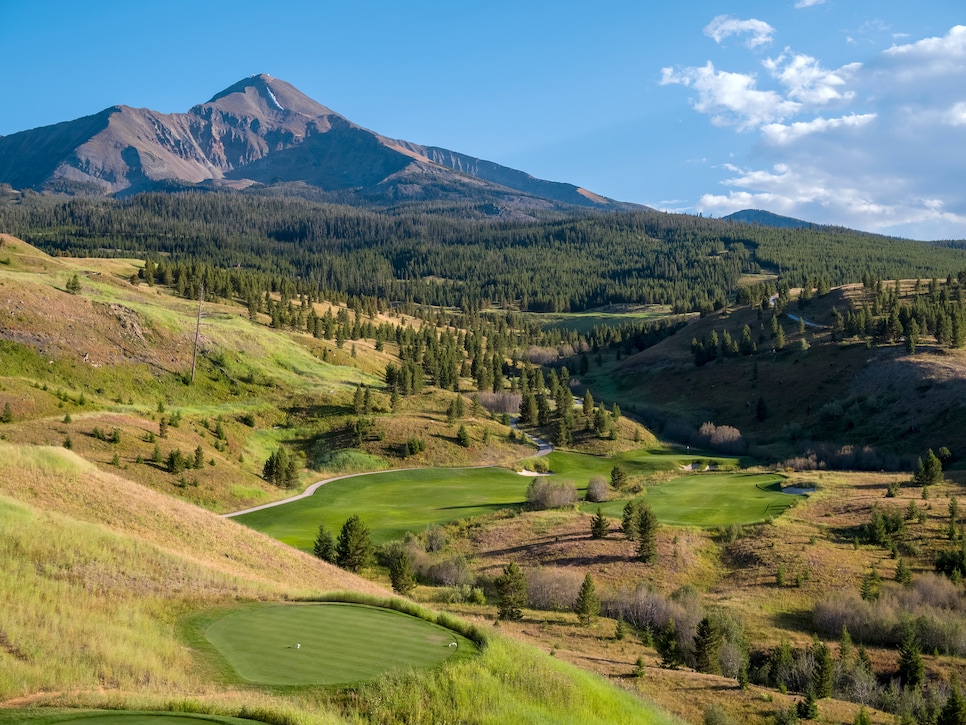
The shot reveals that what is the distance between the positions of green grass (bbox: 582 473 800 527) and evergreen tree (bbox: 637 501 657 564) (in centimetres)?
713

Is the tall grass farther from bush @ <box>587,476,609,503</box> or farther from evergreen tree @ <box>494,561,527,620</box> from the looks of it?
bush @ <box>587,476,609,503</box>

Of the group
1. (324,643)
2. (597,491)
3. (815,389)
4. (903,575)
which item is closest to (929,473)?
(903,575)

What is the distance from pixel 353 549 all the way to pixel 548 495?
19.4 m

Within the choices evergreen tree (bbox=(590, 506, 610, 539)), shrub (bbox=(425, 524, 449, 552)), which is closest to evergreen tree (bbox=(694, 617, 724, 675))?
evergreen tree (bbox=(590, 506, 610, 539))

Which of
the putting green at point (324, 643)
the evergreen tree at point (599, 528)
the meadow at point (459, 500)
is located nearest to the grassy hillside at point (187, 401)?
the meadow at point (459, 500)

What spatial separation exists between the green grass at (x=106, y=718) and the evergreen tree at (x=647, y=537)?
2821cm

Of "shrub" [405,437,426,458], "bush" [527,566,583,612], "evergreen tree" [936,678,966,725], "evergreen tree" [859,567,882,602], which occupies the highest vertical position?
"evergreen tree" [936,678,966,725]

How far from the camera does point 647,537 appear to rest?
1419 inches

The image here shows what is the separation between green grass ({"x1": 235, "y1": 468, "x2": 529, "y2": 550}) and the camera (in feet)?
148

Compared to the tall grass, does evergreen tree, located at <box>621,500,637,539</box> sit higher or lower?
lower

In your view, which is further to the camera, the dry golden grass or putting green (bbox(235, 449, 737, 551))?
putting green (bbox(235, 449, 737, 551))

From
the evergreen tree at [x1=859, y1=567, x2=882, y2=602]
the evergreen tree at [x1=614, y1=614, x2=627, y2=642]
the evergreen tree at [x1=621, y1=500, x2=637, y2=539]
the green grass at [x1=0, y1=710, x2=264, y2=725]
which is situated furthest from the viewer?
the evergreen tree at [x1=621, y1=500, x2=637, y2=539]

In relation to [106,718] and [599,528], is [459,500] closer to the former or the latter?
[599,528]

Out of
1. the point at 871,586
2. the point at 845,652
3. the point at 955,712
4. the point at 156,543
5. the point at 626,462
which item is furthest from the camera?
the point at 626,462
